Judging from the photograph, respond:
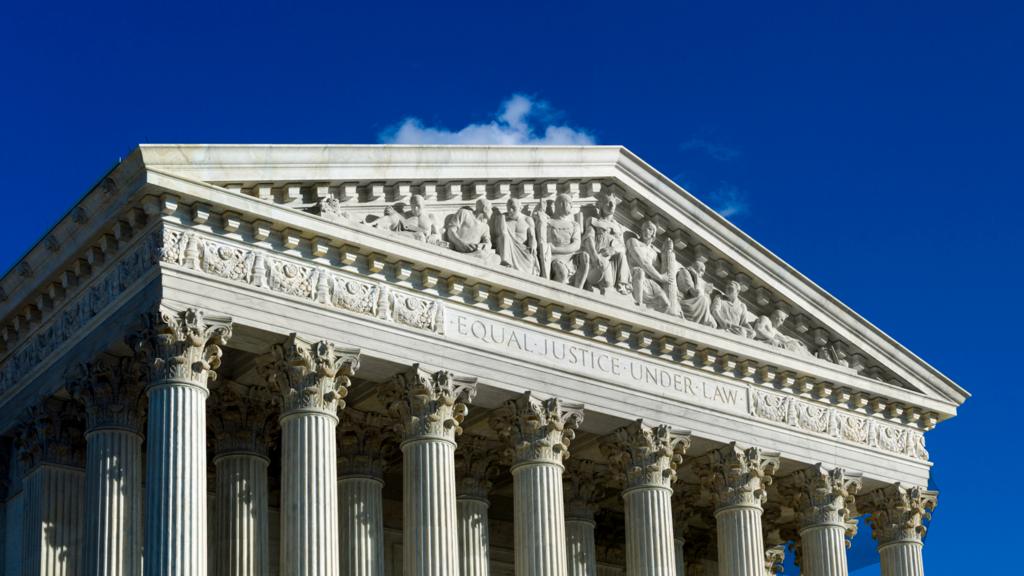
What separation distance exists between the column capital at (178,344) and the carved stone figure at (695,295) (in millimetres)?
14513

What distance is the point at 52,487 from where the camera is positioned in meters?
43.8

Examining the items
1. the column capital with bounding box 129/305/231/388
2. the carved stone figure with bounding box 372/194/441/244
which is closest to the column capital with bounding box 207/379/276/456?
the column capital with bounding box 129/305/231/388

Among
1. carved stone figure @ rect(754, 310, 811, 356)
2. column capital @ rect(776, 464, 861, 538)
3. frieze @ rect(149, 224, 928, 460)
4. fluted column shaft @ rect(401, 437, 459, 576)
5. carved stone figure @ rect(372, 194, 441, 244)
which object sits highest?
carved stone figure @ rect(372, 194, 441, 244)

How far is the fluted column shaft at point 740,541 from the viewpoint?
49969 mm

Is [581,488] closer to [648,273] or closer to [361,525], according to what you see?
[648,273]

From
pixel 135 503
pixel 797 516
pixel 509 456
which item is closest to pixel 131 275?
pixel 135 503

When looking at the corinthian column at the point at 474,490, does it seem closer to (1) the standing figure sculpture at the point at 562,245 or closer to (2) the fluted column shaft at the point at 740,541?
(1) the standing figure sculpture at the point at 562,245

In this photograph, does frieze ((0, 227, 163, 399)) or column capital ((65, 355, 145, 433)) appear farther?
column capital ((65, 355, 145, 433))

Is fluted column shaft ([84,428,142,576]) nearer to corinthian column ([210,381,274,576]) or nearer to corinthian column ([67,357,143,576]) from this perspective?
corinthian column ([67,357,143,576])

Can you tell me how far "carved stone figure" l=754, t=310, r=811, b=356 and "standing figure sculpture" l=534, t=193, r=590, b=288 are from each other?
6326 mm

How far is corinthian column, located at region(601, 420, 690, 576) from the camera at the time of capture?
157 ft

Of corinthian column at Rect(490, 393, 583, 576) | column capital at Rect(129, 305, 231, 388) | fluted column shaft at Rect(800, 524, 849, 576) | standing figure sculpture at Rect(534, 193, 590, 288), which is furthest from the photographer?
fluted column shaft at Rect(800, 524, 849, 576)

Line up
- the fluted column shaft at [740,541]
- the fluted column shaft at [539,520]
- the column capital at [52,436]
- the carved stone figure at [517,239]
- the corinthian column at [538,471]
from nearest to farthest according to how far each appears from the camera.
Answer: the column capital at [52,436] → the fluted column shaft at [539,520] → the corinthian column at [538,471] → the carved stone figure at [517,239] → the fluted column shaft at [740,541]

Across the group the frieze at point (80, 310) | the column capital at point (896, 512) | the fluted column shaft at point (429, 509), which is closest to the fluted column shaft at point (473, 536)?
the fluted column shaft at point (429, 509)
